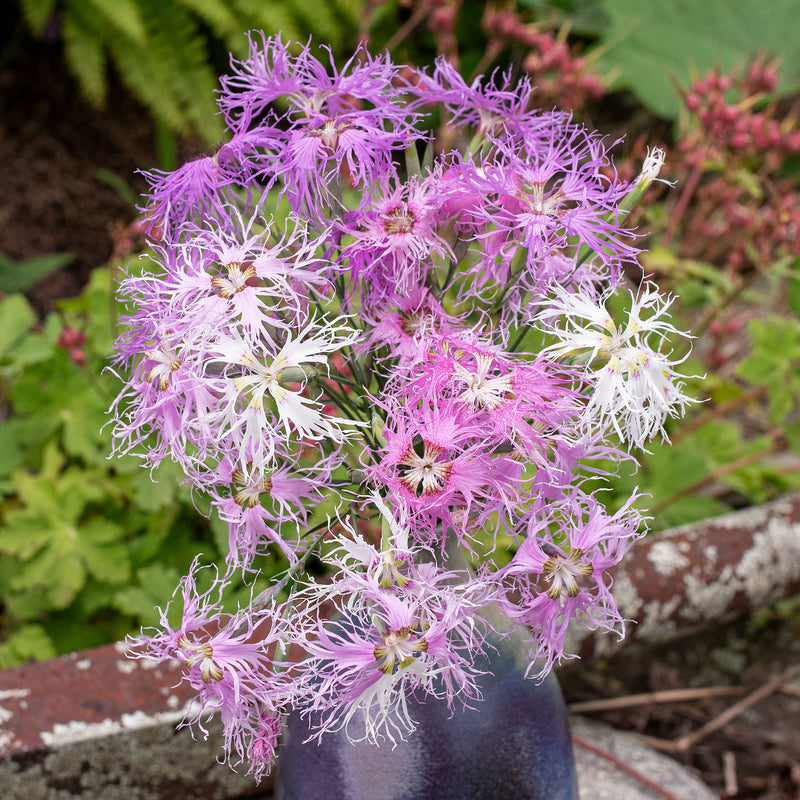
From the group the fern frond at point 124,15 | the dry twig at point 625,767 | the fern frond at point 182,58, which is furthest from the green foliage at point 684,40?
the dry twig at point 625,767

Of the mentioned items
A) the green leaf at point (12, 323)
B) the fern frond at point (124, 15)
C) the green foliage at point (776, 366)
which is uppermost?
the fern frond at point (124, 15)

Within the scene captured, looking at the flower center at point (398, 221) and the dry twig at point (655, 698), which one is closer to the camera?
the flower center at point (398, 221)

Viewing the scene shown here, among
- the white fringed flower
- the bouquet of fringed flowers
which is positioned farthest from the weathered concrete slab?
the white fringed flower

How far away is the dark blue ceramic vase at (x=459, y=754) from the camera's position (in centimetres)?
60

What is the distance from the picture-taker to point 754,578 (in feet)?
3.78

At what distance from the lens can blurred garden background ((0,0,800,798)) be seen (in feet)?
3.94

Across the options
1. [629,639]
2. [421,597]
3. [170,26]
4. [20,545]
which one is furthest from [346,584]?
[170,26]

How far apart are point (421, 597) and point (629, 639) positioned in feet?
2.29

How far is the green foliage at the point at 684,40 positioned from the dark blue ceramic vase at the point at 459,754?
2151 mm

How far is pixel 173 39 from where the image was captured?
8.28 ft

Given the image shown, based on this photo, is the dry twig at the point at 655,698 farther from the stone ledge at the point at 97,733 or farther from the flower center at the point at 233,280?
the flower center at the point at 233,280

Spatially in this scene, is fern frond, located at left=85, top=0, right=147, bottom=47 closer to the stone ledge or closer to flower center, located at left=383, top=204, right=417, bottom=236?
the stone ledge

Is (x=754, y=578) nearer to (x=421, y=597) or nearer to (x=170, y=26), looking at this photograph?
(x=421, y=597)

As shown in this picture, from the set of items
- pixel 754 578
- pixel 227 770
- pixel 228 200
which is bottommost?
pixel 227 770
